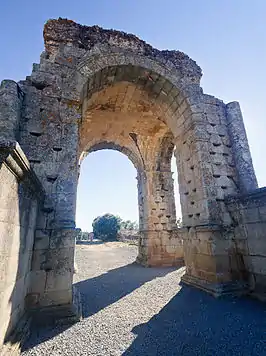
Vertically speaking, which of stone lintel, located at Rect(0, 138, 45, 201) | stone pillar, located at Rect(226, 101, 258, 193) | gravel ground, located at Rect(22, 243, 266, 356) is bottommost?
gravel ground, located at Rect(22, 243, 266, 356)

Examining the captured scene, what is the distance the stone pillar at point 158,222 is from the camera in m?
8.07

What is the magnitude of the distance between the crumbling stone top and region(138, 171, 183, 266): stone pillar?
4.70 meters

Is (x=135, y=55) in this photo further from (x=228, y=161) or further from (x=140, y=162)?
(x=140, y=162)

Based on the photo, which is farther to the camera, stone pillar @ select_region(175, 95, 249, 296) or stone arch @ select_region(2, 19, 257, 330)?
stone pillar @ select_region(175, 95, 249, 296)

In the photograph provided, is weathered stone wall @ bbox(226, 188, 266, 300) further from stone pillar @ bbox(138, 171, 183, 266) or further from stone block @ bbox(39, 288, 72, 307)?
stone pillar @ bbox(138, 171, 183, 266)

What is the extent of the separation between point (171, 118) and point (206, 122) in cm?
124

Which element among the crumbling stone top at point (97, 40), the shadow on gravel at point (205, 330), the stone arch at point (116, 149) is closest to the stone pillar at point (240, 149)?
the crumbling stone top at point (97, 40)

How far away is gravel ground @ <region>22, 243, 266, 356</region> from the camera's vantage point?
7.20 feet

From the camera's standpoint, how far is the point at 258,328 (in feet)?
8.30

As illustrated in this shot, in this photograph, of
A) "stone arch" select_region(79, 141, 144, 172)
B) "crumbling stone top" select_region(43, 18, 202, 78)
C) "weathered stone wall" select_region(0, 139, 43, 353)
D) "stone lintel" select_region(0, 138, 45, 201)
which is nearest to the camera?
"stone lintel" select_region(0, 138, 45, 201)

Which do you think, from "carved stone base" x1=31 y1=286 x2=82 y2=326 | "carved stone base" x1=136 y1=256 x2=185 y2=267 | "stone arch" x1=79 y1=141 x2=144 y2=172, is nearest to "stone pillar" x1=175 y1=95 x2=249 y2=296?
"carved stone base" x1=31 y1=286 x2=82 y2=326

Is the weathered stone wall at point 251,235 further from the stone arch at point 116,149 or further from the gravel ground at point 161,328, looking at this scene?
the stone arch at point 116,149

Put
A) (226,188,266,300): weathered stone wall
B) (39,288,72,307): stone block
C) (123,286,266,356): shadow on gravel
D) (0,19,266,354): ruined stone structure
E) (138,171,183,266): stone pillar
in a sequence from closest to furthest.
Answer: (123,286,266,356): shadow on gravel → (0,19,266,354): ruined stone structure → (39,288,72,307): stone block → (226,188,266,300): weathered stone wall → (138,171,183,266): stone pillar

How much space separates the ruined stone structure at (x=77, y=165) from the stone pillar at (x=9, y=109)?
0.7 inches
